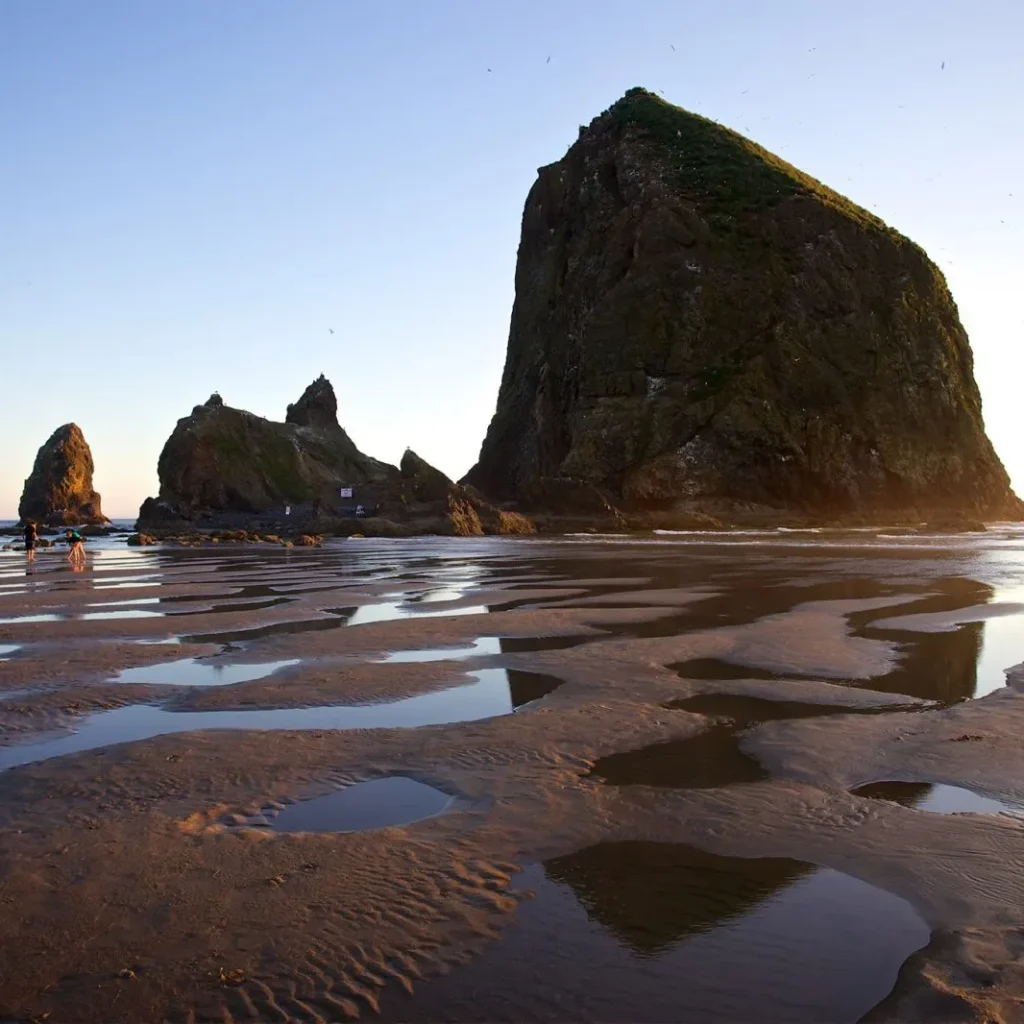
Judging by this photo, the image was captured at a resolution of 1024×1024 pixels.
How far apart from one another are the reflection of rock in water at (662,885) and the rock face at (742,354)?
63.0 m

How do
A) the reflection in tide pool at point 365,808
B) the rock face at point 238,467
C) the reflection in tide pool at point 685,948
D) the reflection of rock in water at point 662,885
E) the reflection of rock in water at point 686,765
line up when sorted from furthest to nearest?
the rock face at point 238,467
the reflection of rock in water at point 686,765
the reflection in tide pool at point 365,808
the reflection of rock in water at point 662,885
the reflection in tide pool at point 685,948

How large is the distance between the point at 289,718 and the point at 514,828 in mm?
3477

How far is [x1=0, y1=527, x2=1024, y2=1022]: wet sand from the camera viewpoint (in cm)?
343

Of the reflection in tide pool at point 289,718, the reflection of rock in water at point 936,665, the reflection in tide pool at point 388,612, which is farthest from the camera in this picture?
the reflection in tide pool at point 388,612

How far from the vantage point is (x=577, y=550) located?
38562 mm

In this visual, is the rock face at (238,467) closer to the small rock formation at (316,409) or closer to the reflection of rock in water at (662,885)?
the small rock formation at (316,409)

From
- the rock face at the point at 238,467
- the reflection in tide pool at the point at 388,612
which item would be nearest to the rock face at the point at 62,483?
the rock face at the point at 238,467

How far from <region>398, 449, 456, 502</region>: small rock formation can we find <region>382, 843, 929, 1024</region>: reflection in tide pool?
5955cm

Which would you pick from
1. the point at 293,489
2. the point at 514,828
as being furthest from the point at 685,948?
the point at 293,489

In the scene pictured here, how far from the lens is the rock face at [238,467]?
8100cm

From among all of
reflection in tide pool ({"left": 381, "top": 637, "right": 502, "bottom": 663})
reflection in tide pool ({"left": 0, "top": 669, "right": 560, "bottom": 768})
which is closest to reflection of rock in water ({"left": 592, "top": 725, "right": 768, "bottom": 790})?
reflection in tide pool ({"left": 0, "top": 669, "right": 560, "bottom": 768})

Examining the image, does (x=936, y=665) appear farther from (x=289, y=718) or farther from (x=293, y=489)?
(x=293, y=489)

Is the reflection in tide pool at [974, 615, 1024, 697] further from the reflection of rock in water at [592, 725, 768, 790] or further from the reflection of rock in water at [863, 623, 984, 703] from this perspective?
the reflection of rock in water at [592, 725, 768, 790]

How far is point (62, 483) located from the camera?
116500 millimetres
